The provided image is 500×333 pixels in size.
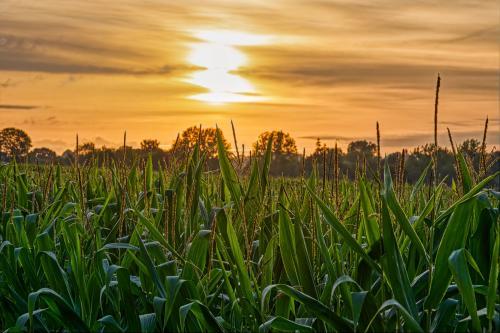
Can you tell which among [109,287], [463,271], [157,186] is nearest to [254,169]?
[109,287]

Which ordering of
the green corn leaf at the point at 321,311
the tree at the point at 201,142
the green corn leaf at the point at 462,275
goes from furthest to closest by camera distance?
the tree at the point at 201,142
the green corn leaf at the point at 321,311
the green corn leaf at the point at 462,275

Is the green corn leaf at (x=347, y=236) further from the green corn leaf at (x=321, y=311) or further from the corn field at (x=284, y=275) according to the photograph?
the green corn leaf at (x=321, y=311)

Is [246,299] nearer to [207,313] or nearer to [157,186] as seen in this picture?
[207,313]

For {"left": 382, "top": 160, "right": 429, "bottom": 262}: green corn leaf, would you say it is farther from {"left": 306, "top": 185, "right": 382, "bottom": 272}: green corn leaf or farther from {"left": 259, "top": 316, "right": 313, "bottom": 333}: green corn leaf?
{"left": 259, "top": 316, "right": 313, "bottom": 333}: green corn leaf

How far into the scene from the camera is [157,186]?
612cm

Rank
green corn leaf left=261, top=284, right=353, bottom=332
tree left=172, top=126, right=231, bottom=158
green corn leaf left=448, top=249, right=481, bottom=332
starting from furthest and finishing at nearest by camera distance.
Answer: tree left=172, top=126, right=231, bottom=158 < green corn leaf left=261, top=284, right=353, bottom=332 < green corn leaf left=448, top=249, right=481, bottom=332

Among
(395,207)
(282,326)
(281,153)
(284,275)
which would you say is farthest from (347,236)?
(281,153)

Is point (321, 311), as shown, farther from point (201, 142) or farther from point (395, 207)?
point (201, 142)

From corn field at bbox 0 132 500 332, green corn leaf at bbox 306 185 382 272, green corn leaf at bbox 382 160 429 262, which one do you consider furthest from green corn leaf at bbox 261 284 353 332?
green corn leaf at bbox 382 160 429 262

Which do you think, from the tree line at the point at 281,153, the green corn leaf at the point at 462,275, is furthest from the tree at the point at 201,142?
the green corn leaf at the point at 462,275

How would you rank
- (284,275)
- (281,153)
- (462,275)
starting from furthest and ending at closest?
(281,153)
(284,275)
(462,275)

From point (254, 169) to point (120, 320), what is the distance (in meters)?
1.14

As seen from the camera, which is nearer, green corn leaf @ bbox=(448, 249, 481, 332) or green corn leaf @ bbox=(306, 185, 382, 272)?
green corn leaf @ bbox=(448, 249, 481, 332)

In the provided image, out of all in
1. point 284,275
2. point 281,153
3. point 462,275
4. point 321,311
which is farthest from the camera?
point 281,153
